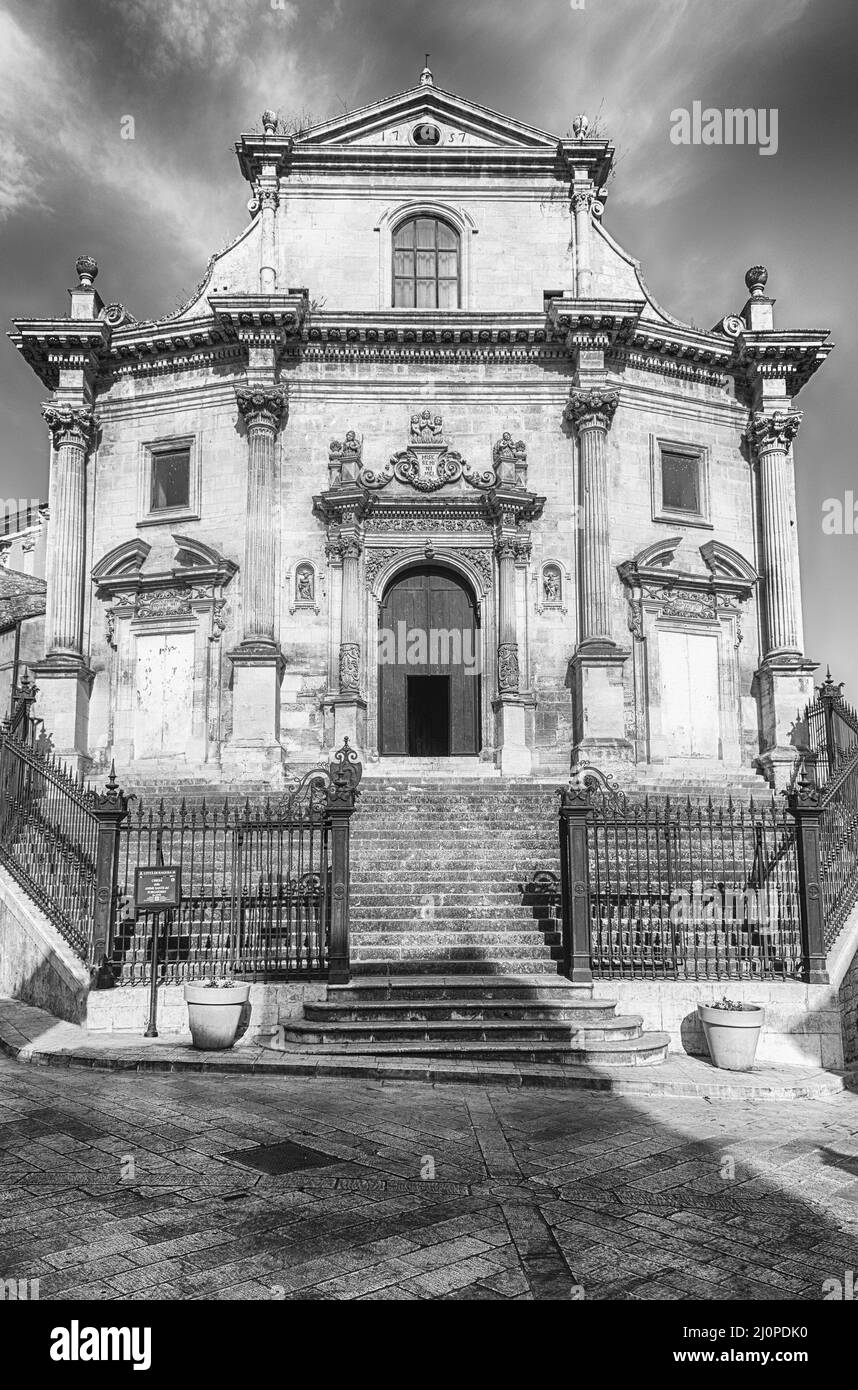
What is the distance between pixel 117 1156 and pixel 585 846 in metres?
6.95

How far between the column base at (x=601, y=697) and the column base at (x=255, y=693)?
221 inches

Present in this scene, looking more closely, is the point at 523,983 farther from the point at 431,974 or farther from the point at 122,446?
the point at 122,446

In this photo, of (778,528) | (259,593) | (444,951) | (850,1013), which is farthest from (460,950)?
(778,528)

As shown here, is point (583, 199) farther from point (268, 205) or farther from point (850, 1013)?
point (850, 1013)

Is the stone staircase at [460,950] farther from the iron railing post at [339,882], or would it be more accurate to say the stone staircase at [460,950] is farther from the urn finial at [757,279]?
the urn finial at [757,279]

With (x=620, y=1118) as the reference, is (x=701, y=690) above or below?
above

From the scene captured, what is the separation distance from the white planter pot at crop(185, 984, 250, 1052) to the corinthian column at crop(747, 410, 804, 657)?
1423 centimetres

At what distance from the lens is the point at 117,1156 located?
7.52m

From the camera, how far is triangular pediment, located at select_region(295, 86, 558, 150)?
22688 mm

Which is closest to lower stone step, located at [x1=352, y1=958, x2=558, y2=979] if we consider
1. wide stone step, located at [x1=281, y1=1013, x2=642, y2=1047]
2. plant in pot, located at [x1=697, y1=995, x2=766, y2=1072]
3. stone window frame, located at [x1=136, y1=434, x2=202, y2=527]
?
wide stone step, located at [x1=281, y1=1013, x2=642, y2=1047]

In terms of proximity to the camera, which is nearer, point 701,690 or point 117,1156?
point 117,1156

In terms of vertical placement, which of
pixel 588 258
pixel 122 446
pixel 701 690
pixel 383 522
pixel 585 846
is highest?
pixel 588 258
